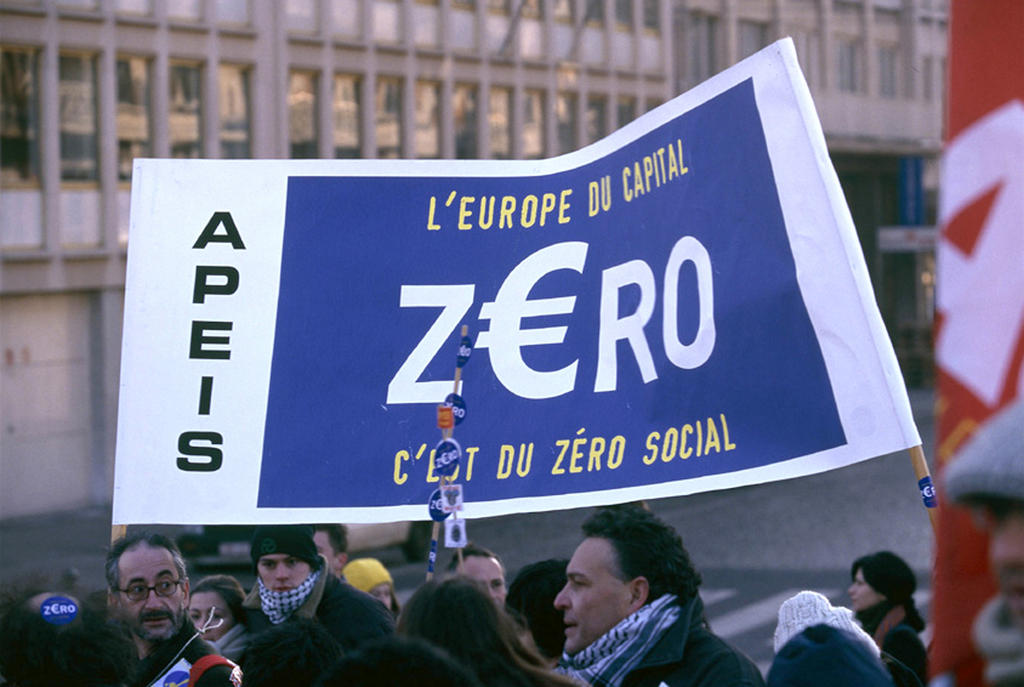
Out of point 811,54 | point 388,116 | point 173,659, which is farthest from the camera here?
point 811,54

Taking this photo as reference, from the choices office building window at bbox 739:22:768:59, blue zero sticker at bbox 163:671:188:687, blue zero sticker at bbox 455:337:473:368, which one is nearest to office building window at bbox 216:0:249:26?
office building window at bbox 739:22:768:59

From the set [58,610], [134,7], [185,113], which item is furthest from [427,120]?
Result: [58,610]

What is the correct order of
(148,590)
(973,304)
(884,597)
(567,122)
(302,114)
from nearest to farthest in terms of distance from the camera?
(973,304), (148,590), (884,597), (302,114), (567,122)

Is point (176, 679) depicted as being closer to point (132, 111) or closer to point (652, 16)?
point (132, 111)

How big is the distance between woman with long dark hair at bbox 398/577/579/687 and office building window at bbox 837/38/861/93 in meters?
45.3

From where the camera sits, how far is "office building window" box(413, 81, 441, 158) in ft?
110

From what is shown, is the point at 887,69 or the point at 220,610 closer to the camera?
the point at 220,610

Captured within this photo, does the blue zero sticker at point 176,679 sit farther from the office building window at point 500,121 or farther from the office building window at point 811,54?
the office building window at point 811,54

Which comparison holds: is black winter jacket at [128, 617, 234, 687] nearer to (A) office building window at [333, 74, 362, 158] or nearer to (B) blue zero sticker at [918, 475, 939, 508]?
(B) blue zero sticker at [918, 475, 939, 508]

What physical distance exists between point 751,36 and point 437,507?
4078 centimetres

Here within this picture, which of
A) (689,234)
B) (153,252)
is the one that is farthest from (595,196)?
(153,252)

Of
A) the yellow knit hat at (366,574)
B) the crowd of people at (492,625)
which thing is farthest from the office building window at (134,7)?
the crowd of people at (492,625)

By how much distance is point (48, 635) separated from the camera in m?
3.79

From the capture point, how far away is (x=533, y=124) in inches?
1427
